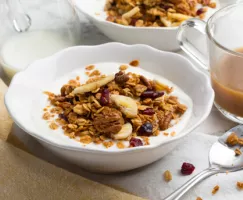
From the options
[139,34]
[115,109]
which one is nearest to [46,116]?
[115,109]

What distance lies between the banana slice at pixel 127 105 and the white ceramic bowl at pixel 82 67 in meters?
0.10

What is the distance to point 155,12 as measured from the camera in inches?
54.7

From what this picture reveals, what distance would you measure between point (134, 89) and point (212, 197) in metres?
0.26

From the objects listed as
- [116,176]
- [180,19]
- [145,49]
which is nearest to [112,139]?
[116,176]

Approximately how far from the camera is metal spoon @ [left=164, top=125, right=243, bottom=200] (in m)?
0.98

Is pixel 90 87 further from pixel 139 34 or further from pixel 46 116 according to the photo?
pixel 139 34

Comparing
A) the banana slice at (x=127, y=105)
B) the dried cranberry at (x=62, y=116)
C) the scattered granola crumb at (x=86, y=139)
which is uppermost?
the banana slice at (x=127, y=105)

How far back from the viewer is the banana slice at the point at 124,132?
100 cm

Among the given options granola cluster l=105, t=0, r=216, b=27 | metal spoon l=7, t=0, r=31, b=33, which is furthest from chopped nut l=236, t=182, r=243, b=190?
metal spoon l=7, t=0, r=31, b=33

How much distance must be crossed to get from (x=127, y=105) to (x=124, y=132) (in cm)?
6

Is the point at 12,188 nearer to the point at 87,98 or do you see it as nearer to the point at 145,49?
the point at 87,98

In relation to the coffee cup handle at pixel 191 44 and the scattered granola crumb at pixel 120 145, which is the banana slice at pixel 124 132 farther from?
the coffee cup handle at pixel 191 44

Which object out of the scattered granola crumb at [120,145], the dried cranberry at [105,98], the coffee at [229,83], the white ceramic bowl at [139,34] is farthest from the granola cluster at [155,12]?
the scattered granola crumb at [120,145]

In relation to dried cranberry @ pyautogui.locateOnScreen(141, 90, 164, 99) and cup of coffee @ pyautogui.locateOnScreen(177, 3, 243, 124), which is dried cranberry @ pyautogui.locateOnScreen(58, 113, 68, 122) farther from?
cup of coffee @ pyautogui.locateOnScreen(177, 3, 243, 124)
